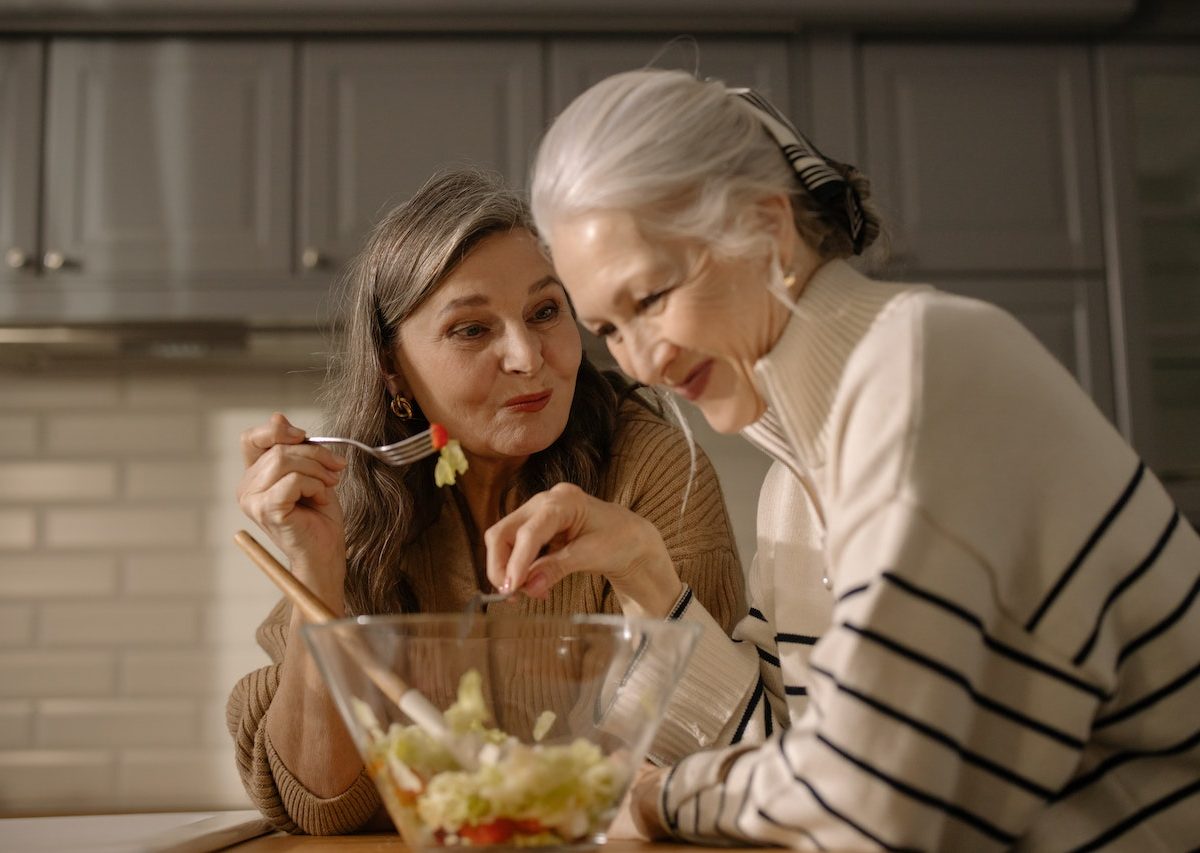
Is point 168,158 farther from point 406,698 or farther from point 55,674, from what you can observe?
point 406,698

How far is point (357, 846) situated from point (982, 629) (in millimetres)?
573

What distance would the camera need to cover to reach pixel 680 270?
968 millimetres

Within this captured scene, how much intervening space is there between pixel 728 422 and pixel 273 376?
5.67ft

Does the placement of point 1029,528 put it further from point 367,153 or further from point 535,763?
point 367,153

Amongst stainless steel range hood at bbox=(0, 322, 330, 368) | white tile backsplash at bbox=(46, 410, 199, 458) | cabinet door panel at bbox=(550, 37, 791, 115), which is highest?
cabinet door panel at bbox=(550, 37, 791, 115)

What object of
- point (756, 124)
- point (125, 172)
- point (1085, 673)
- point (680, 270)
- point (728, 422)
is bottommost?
point (1085, 673)

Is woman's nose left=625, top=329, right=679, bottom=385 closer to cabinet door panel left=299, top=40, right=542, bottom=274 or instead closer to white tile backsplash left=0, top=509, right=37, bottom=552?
cabinet door panel left=299, top=40, right=542, bottom=274

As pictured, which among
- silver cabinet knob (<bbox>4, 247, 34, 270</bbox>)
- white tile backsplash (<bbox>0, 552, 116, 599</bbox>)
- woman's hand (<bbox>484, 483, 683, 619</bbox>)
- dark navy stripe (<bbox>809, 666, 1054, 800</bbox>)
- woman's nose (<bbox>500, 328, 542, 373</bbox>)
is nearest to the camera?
dark navy stripe (<bbox>809, 666, 1054, 800</bbox>)

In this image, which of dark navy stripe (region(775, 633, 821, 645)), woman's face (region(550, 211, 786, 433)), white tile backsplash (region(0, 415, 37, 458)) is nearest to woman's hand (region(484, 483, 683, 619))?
dark navy stripe (region(775, 633, 821, 645))

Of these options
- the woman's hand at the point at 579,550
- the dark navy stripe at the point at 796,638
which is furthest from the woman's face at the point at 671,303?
the dark navy stripe at the point at 796,638

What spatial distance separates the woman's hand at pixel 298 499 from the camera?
4.77 feet

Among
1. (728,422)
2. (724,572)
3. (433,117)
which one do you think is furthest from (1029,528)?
A: (433,117)

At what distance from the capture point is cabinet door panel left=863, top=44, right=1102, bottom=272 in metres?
2.44

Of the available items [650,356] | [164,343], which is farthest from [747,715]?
[164,343]
